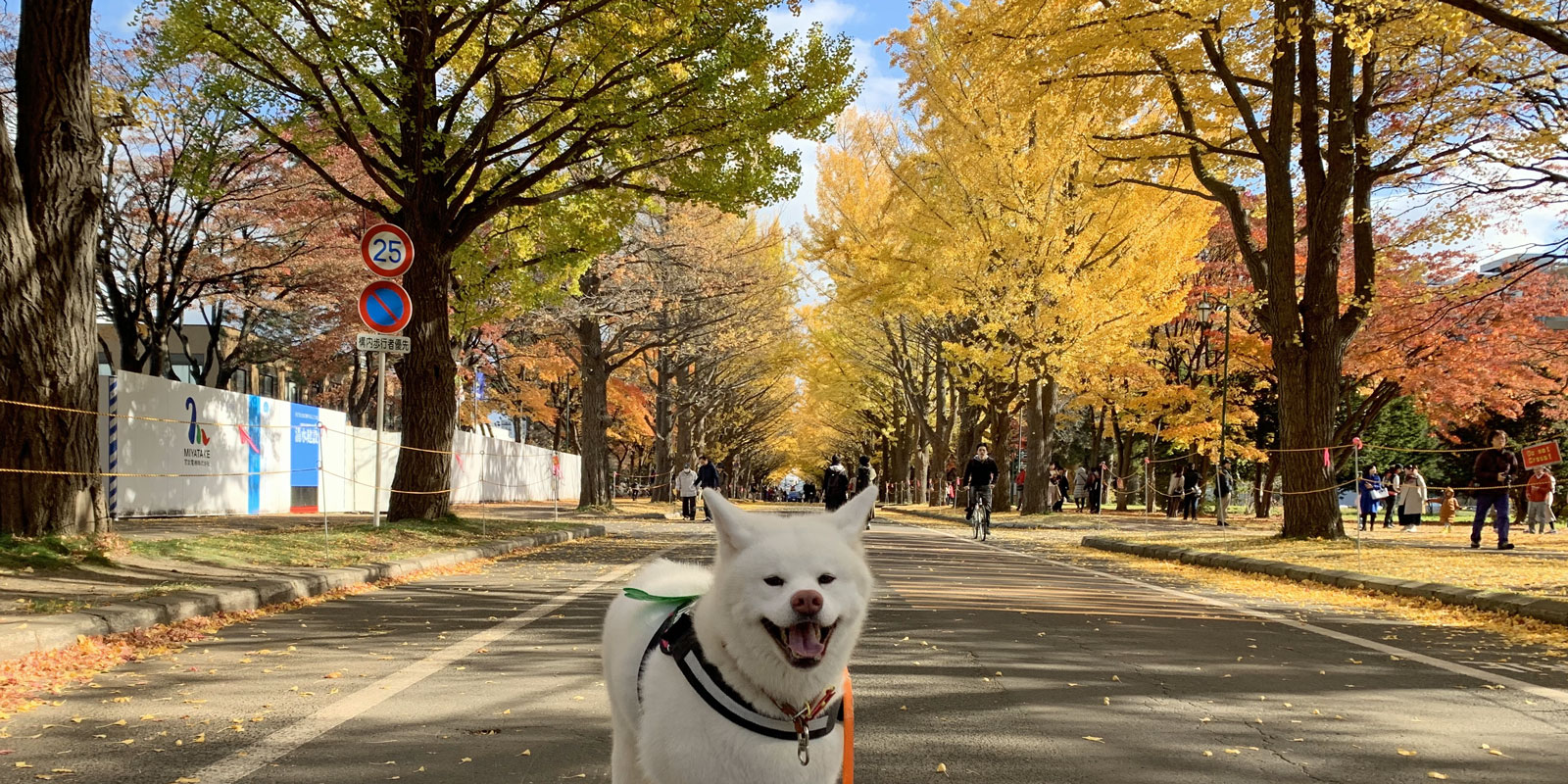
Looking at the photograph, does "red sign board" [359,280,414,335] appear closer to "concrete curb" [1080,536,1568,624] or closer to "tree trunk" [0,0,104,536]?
"tree trunk" [0,0,104,536]

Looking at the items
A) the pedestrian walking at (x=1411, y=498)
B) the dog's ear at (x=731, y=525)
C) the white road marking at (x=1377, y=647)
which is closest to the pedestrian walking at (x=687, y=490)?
the white road marking at (x=1377, y=647)

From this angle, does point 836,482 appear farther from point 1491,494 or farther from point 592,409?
point 1491,494

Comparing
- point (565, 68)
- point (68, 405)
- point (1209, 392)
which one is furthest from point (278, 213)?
point (1209, 392)

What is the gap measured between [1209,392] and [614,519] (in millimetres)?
17373

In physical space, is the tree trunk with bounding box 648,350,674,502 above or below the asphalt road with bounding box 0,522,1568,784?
above

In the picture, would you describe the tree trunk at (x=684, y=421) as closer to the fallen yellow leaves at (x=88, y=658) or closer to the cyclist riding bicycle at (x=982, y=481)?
the cyclist riding bicycle at (x=982, y=481)

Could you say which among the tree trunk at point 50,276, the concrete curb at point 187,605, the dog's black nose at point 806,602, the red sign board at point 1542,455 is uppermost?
the tree trunk at point 50,276

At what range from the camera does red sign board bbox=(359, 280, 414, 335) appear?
42.1ft

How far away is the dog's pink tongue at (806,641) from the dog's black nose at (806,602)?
0.07 metres

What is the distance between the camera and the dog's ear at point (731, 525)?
259cm

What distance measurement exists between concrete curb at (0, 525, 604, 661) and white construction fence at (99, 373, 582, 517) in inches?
68.6

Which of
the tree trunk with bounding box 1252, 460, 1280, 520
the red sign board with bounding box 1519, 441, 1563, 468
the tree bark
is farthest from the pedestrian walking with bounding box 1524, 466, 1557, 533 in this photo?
the tree bark

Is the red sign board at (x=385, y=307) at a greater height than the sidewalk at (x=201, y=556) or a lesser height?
greater

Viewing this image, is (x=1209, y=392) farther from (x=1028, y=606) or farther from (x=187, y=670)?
(x=187, y=670)
